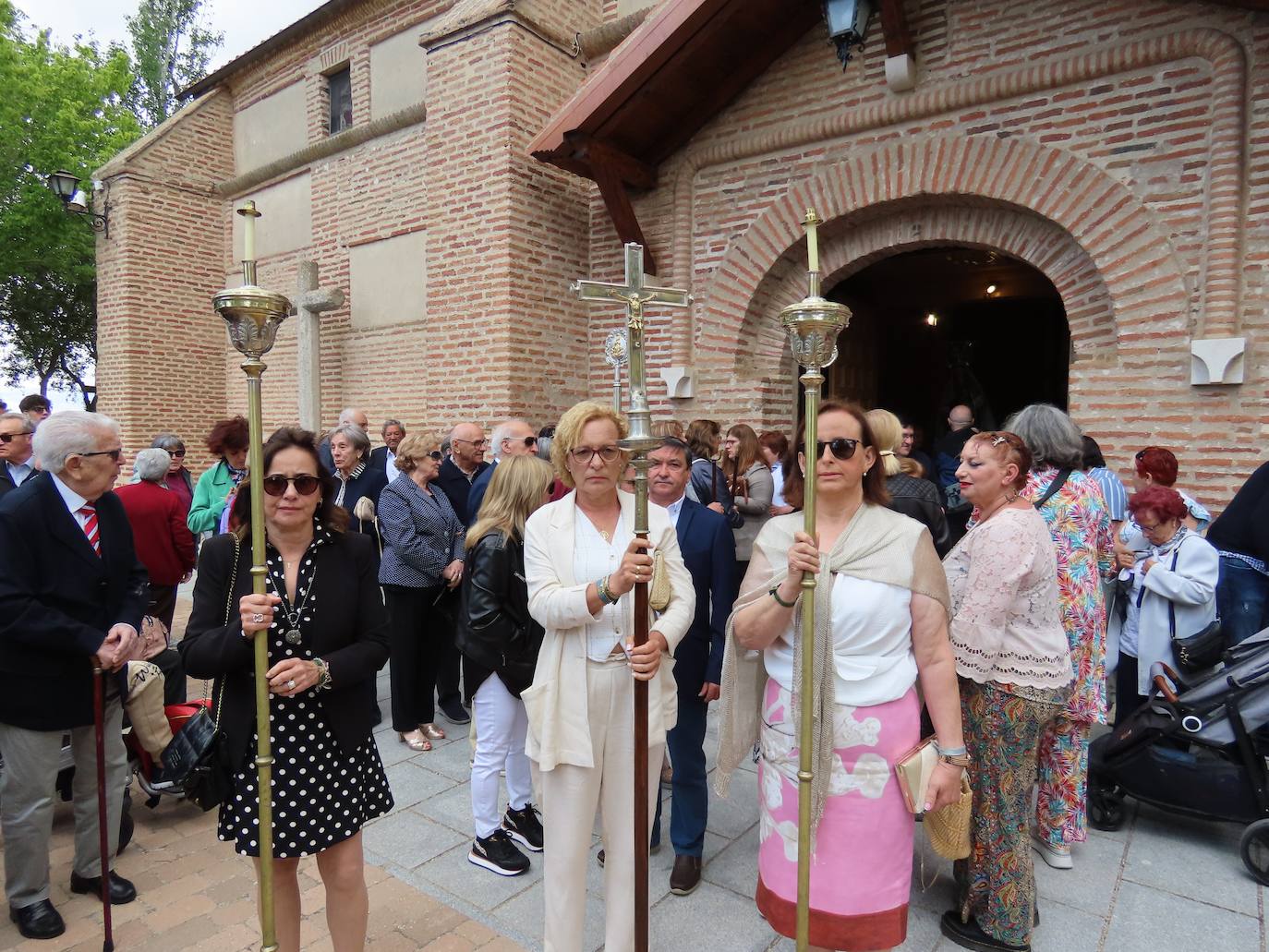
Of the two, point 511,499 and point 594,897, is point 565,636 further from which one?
point 594,897

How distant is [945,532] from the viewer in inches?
185

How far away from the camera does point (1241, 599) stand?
4219mm

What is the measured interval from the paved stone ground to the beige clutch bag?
113 cm

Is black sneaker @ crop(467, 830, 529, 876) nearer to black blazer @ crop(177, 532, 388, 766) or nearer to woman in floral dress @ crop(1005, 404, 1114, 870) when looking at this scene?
black blazer @ crop(177, 532, 388, 766)

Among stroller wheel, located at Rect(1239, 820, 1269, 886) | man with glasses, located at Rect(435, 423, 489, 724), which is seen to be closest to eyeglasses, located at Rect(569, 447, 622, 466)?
man with glasses, located at Rect(435, 423, 489, 724)

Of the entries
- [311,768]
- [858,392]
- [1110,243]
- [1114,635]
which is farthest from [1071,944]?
[858,392]

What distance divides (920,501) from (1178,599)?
1350mm

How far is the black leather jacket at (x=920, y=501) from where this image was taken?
4.23 metres

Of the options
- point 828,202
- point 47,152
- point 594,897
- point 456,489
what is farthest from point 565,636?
point 47,152

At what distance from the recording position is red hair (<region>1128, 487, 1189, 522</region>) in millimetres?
3871

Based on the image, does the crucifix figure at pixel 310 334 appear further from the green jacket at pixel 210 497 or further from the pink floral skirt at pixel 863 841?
the pink floral skirt at pixel 863 841

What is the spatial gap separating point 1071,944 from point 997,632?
4.21 ft

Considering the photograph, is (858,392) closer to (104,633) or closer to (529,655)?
(529,655)

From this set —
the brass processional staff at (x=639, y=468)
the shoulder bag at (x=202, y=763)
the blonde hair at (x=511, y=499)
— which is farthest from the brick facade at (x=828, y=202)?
the shoulder bag at (x=202, y=763)
